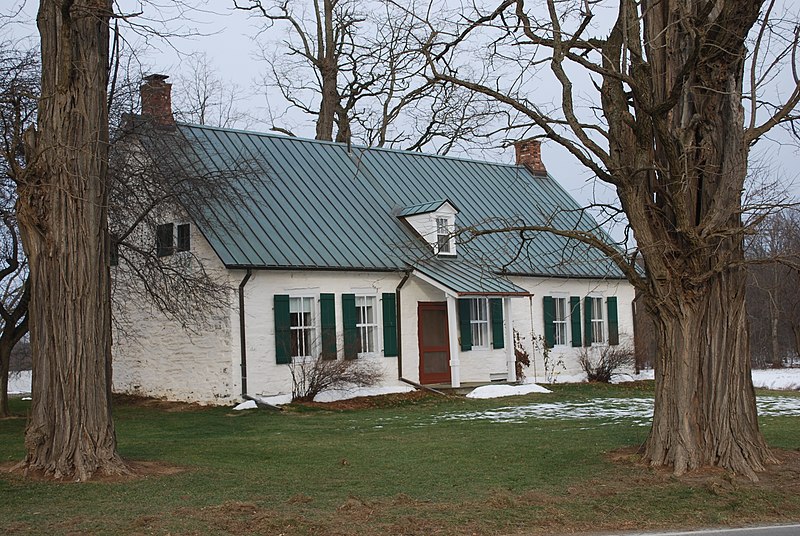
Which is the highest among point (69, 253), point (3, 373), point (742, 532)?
point (69, 253)

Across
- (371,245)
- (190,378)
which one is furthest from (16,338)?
(371,245)

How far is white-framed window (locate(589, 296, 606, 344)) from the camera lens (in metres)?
28.8

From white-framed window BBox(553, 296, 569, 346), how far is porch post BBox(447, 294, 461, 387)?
4862 mm

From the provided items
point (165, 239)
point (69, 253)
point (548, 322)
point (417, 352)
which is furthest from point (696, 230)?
point (548, 322)

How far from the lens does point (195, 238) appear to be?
21656 millimetres

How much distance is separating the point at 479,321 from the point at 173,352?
8166 millimetres

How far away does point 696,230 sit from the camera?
10.8m

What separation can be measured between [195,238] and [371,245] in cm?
450

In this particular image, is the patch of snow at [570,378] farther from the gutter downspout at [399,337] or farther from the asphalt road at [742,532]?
the asphalt road at [742,532]

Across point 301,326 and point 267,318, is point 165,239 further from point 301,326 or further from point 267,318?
point 301,326

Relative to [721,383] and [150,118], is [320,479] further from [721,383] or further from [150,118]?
[150,118]

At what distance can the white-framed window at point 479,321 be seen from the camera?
25391mm

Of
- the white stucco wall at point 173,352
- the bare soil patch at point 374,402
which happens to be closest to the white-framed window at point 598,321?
the bare soil patch at point 374,402

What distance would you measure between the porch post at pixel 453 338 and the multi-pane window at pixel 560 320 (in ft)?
16.0
